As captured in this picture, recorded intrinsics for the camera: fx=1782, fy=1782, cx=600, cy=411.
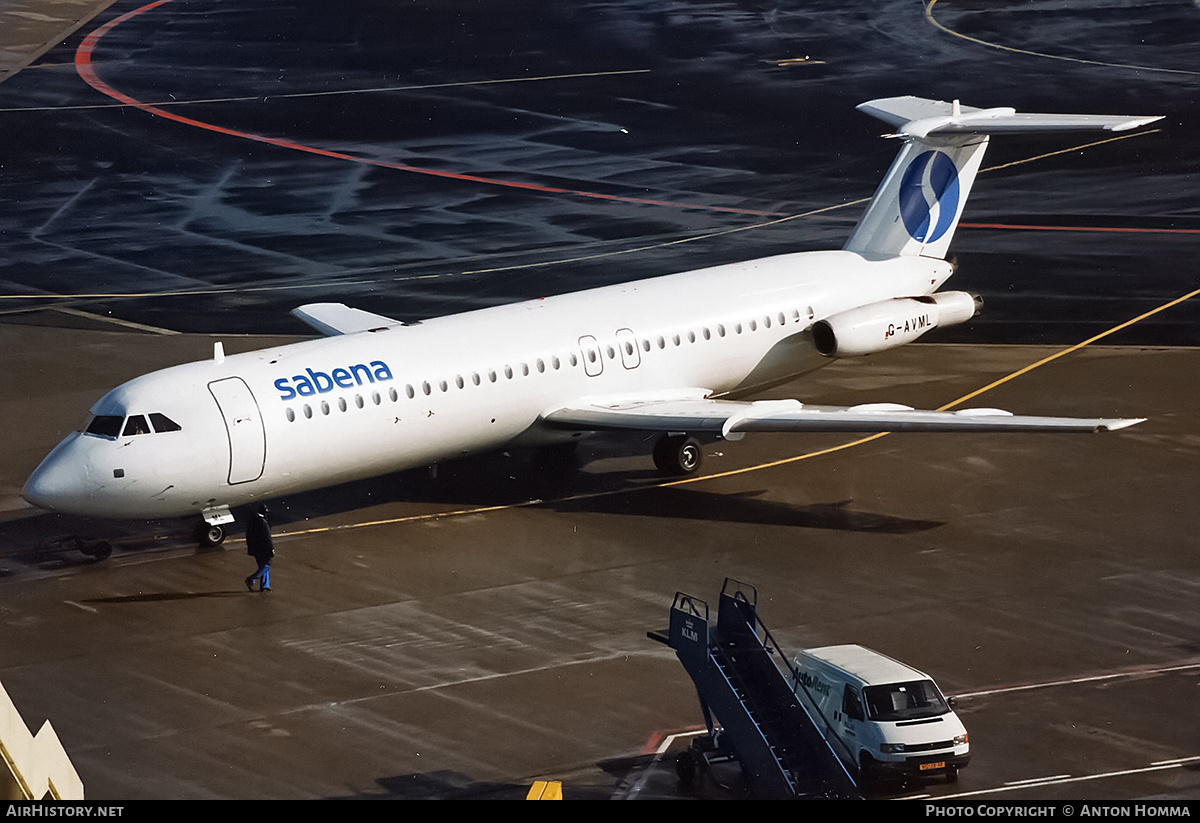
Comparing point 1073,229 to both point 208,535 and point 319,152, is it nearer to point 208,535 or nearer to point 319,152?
point 319,152

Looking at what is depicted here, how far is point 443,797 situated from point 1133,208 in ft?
120

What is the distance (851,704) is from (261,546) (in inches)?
426

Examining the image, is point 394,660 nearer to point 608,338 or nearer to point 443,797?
point 443,797

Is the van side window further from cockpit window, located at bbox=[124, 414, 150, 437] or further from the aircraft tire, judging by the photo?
the aircraft tire

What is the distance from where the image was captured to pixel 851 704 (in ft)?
69.4

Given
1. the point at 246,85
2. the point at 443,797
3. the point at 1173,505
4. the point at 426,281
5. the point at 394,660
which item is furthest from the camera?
the point at 246,85

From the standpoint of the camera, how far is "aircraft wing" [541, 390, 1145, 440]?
30.4 m

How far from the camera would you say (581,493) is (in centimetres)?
3281

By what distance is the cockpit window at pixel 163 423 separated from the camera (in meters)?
28.5

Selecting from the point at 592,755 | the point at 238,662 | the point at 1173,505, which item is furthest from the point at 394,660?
the point at 1173,505

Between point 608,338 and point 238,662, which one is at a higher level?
point 608,338

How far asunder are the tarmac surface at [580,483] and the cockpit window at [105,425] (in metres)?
2.44

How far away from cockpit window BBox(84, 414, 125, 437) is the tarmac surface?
244cm

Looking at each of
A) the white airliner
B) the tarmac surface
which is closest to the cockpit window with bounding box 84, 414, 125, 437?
the white airliner
